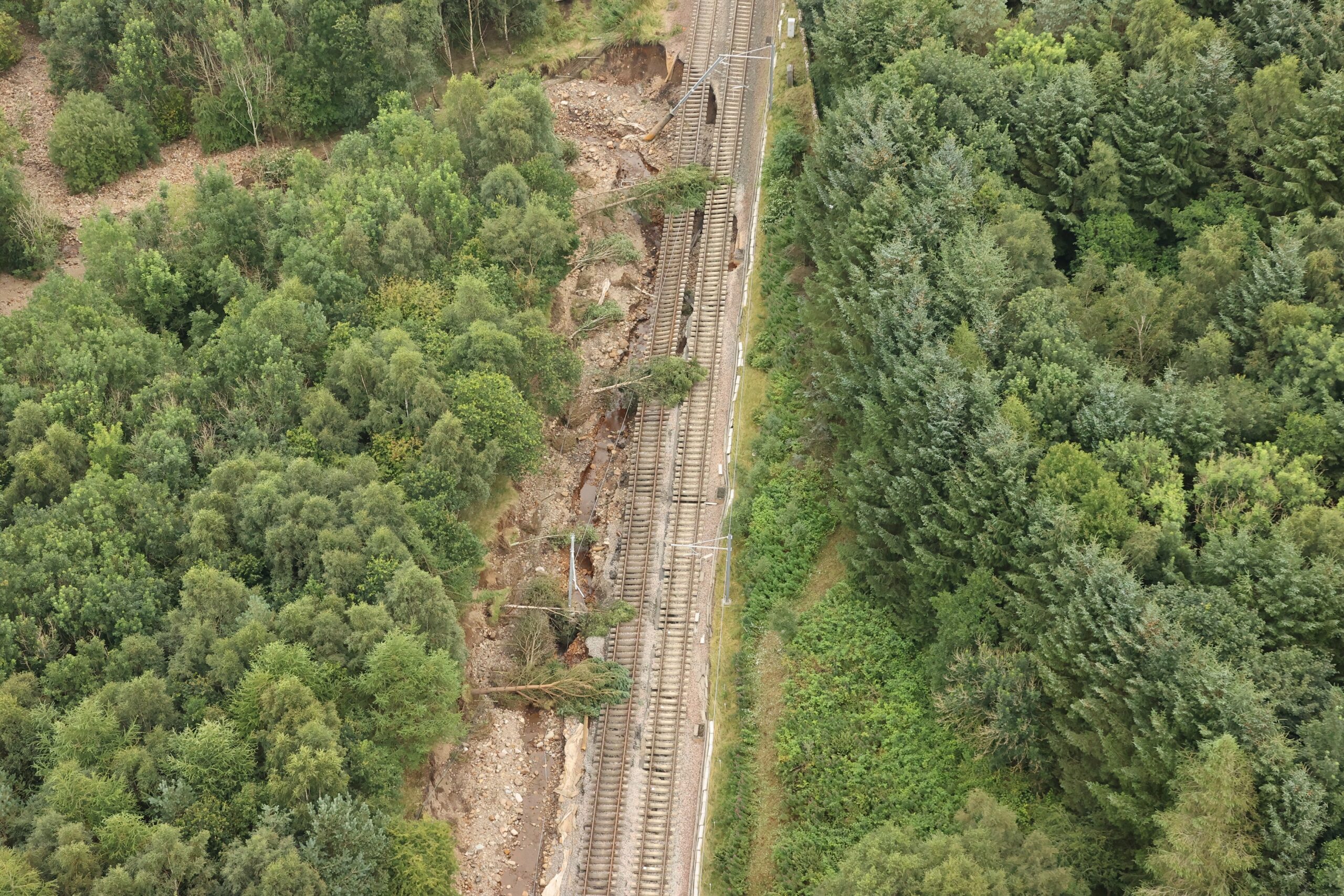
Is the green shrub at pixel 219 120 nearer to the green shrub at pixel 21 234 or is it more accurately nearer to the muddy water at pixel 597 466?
the green shrub at pixel 21 234

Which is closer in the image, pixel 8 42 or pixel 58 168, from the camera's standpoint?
pixel 58 168

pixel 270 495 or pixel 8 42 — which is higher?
pixel 8 42

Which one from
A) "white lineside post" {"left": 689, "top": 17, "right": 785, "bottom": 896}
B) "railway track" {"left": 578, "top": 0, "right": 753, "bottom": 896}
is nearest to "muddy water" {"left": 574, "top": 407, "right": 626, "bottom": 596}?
"railway track" {"left": 578, "top": 0, "right": 753, "bottom": 896}

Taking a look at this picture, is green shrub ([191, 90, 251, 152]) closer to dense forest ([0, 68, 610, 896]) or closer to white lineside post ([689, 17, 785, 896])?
dense forest ([0, 68, 610, 896])

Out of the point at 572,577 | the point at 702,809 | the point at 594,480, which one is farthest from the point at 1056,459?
the point at 594,480

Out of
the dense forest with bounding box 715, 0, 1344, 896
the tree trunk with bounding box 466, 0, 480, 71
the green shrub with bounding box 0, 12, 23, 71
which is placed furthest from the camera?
the tree trunk with bounding box 466, 0, 480, 71

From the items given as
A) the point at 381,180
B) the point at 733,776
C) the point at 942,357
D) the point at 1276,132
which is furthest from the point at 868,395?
the point at 381,180

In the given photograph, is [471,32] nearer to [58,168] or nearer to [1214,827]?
[58,168]

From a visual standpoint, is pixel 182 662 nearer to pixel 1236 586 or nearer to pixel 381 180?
pixel 381 180
